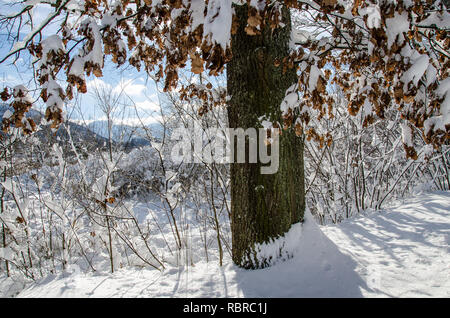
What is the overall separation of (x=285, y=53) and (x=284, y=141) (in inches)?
30.2

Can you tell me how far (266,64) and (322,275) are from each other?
1766mm

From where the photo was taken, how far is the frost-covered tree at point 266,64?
51.1 inches

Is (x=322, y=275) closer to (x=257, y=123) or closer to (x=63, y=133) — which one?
(x=257, y=123)

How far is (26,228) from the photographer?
4.12m

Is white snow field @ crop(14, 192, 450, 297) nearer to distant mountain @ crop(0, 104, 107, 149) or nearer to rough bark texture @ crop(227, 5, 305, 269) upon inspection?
rough bark texture @ crop(227, 5, 305, 269)

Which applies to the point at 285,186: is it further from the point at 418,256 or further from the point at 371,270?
the point at 418,256

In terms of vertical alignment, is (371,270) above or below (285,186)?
below

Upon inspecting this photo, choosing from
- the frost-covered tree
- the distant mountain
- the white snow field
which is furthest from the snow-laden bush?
the distant mountain

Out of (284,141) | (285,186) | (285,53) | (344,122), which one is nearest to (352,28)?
(285,53)

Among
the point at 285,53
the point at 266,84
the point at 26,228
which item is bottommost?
the point at 26,228

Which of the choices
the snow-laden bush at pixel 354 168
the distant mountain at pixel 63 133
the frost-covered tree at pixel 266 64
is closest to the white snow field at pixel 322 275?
the frost-covered tree at pixel 266 64

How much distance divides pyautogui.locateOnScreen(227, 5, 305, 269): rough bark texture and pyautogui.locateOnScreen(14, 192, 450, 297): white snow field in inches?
9.0

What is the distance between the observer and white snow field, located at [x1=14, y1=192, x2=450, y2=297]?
1.78 m

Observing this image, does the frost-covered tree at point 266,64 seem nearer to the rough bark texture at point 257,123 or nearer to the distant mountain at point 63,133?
the rough bark texture at point 257,123
